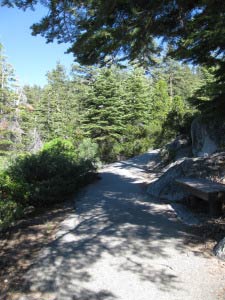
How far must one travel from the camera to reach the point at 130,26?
5.34m

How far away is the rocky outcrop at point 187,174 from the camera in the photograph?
26.5 ft

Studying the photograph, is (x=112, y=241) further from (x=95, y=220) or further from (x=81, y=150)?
(x=81, y=150)

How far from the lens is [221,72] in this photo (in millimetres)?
6746

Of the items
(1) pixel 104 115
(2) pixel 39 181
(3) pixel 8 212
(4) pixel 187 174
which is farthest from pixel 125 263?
(1) pixel 104 115

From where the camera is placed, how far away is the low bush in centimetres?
758

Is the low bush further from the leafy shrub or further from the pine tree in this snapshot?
the pine tree

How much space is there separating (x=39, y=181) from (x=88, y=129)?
50.0ft

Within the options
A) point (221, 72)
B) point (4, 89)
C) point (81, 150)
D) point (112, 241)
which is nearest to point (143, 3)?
point (221, 72)

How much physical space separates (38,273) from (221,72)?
16.9 feet

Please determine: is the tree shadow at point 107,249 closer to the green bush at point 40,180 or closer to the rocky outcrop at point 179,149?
the green bush at point 40,180

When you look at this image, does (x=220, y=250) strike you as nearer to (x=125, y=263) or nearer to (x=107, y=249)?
(x=125, y=263)

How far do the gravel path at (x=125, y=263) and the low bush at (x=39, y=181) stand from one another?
1532 mm

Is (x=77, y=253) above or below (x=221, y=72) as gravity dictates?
below

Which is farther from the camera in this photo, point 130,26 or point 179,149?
point 179,149
